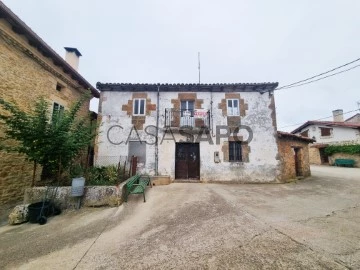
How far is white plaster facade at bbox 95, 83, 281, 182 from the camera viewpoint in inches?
375

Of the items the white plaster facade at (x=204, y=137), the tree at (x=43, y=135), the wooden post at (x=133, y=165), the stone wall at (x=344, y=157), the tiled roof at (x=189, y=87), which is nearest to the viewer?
the tree at (x=43, y=135)

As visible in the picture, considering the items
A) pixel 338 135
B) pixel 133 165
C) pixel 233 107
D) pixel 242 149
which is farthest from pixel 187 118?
pixel 338 135

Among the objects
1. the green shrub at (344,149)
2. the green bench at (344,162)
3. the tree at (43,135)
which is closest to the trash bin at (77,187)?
the tree at (43,135)

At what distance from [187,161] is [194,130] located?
5.96ft

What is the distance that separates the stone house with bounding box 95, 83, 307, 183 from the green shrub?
12.7 m

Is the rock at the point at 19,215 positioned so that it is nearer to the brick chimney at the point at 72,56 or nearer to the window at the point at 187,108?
the window at the point at 187,108

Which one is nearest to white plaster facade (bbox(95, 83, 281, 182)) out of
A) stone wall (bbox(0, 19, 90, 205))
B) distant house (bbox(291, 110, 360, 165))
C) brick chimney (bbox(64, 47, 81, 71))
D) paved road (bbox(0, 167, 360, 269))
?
brick chimney (bbox(64, 47, 81, 71))

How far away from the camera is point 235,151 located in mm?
9844

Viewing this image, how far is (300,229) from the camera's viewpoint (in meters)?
3.61

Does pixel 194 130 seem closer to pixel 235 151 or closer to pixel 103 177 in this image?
pixel 235 151

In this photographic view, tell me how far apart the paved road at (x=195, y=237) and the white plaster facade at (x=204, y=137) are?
150 inches

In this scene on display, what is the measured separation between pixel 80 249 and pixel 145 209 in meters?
2.25

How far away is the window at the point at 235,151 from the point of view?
9.79 meters

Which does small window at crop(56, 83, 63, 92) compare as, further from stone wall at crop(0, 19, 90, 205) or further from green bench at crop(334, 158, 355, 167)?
green bench at crop(334, 158, 355, 167)
